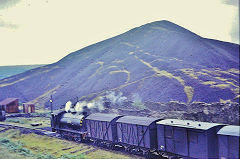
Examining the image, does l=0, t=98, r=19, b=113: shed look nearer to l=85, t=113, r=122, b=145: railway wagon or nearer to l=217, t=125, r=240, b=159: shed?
l=85, t=113, r=122, b=145: railway wagon

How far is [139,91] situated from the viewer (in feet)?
148

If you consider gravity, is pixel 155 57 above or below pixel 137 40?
below

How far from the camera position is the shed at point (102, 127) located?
62.5 ft

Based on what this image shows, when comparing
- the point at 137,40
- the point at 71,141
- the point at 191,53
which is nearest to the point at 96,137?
the point at 71,141

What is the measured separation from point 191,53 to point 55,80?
32.6 metres

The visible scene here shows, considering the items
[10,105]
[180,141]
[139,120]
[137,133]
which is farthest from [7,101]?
[180,141]

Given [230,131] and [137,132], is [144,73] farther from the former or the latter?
[230,131]

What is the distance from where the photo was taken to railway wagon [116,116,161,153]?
16.0m

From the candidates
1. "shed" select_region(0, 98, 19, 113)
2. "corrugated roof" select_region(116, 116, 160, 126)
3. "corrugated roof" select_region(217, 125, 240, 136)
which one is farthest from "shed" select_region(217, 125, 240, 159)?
"shed" select_region(0, 98, 19, 113)

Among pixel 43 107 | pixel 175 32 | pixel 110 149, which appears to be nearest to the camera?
pixel 110 149

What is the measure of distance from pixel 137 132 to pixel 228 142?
6.77 m

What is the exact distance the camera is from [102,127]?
781 inches

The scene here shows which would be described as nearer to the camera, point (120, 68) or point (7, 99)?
point (7, 99)

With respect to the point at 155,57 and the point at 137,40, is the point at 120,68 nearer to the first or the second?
the point at 155,57
